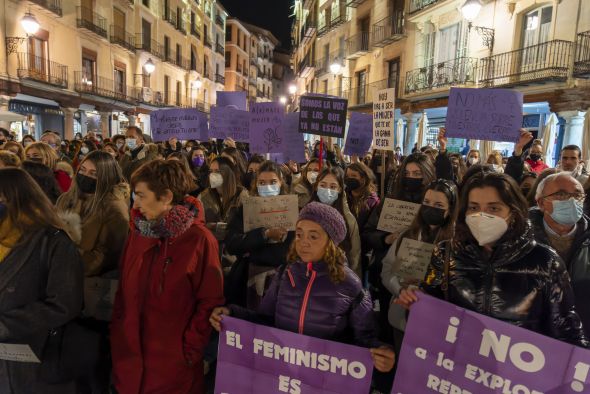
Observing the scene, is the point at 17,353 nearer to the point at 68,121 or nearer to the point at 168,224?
the point at 168,224

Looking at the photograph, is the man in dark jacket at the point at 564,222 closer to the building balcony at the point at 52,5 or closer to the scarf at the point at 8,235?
the scarf at the point at 8,235

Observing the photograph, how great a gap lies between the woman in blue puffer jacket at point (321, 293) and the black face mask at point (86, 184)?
1612 millimetres

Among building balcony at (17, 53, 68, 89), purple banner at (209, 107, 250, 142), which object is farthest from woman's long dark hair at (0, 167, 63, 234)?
building balcony at (17, 53, 68, 89)

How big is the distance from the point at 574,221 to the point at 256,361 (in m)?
2.03

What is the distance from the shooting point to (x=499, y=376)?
177 cm

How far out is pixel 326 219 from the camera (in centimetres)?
209

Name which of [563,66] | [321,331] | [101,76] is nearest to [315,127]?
[321,331]

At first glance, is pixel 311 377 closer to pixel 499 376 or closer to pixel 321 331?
pixel 321 331

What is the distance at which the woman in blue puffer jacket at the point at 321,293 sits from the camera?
201cm

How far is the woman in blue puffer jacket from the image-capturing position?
79.0 inches

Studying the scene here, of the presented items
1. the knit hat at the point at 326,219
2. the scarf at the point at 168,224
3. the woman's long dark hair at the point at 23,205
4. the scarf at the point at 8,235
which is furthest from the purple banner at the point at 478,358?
the scarf at the point at 8,235

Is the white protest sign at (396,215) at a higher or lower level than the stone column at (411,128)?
lower

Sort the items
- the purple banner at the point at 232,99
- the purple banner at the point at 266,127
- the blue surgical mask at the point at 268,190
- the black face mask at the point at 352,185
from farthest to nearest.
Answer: the purple banner at the point at 232,99 → the purple banner at the point at 266,127 → the black face mask at the point at 352,185 → the blue surgical mask at the point at 268,190

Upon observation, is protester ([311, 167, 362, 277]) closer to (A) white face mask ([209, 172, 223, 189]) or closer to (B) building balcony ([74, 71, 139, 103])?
(A) white face mask ([209, 172, 223, 189])
